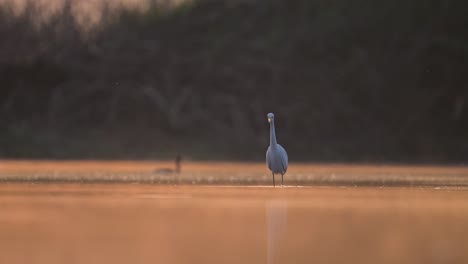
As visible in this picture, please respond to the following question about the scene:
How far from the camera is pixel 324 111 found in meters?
36.7

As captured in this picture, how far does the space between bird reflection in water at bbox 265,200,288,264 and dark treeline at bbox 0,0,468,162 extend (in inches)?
740

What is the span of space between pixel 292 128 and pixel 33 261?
27770 mm

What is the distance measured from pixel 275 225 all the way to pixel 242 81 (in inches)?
1060

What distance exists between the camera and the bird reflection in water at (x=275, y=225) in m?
8.67

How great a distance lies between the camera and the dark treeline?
3378cm

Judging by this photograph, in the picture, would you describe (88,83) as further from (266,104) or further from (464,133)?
(464,133)

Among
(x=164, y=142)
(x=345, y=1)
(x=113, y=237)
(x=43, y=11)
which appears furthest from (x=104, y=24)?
(x=113, y=237)

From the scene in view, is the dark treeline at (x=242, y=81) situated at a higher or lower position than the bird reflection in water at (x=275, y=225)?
higher

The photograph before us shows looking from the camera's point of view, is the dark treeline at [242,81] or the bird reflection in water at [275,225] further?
the dark treeline at [242,81]

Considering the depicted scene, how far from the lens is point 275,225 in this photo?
1057cm

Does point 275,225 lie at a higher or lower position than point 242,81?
lower

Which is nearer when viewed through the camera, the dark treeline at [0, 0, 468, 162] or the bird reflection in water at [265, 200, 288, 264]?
the bird reflection in water at [265, 200, 288, 264]

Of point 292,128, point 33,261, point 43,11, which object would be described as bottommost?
point 33,261

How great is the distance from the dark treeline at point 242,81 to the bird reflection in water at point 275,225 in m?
18.8
